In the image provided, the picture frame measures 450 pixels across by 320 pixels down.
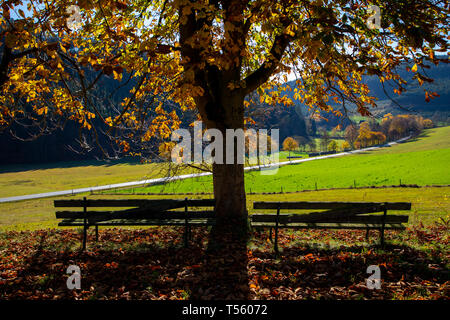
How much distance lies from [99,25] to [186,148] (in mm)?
6541

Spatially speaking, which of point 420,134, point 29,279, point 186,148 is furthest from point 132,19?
point 420,134

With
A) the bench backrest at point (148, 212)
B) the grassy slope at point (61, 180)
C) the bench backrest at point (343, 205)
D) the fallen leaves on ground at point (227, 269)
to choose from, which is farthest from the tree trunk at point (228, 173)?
the grassy slope at point (61, 180)

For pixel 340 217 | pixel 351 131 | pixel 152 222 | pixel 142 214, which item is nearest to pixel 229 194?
pixel 152 222

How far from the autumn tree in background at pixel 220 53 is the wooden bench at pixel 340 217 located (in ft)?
3.94

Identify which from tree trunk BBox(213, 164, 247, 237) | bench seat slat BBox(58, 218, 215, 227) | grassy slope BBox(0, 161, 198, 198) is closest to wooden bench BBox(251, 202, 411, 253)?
tree trunk BBox(213, 164, 247, 237)

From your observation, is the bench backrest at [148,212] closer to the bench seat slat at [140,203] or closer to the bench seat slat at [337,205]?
the bench seat slat at [140,203]

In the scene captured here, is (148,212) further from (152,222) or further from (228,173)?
(228,173)

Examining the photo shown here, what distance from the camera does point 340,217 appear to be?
6.91m

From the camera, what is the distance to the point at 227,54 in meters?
5.98

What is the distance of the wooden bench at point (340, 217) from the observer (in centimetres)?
683

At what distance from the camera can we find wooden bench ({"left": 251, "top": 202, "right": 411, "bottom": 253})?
6.83 metres

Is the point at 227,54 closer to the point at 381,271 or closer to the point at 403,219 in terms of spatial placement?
the point at 381,271

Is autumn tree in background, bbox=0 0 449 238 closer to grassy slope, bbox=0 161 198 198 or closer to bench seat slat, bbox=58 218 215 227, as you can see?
bench seat slat, bbox=58 218 215 227

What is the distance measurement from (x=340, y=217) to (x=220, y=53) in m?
4.69
